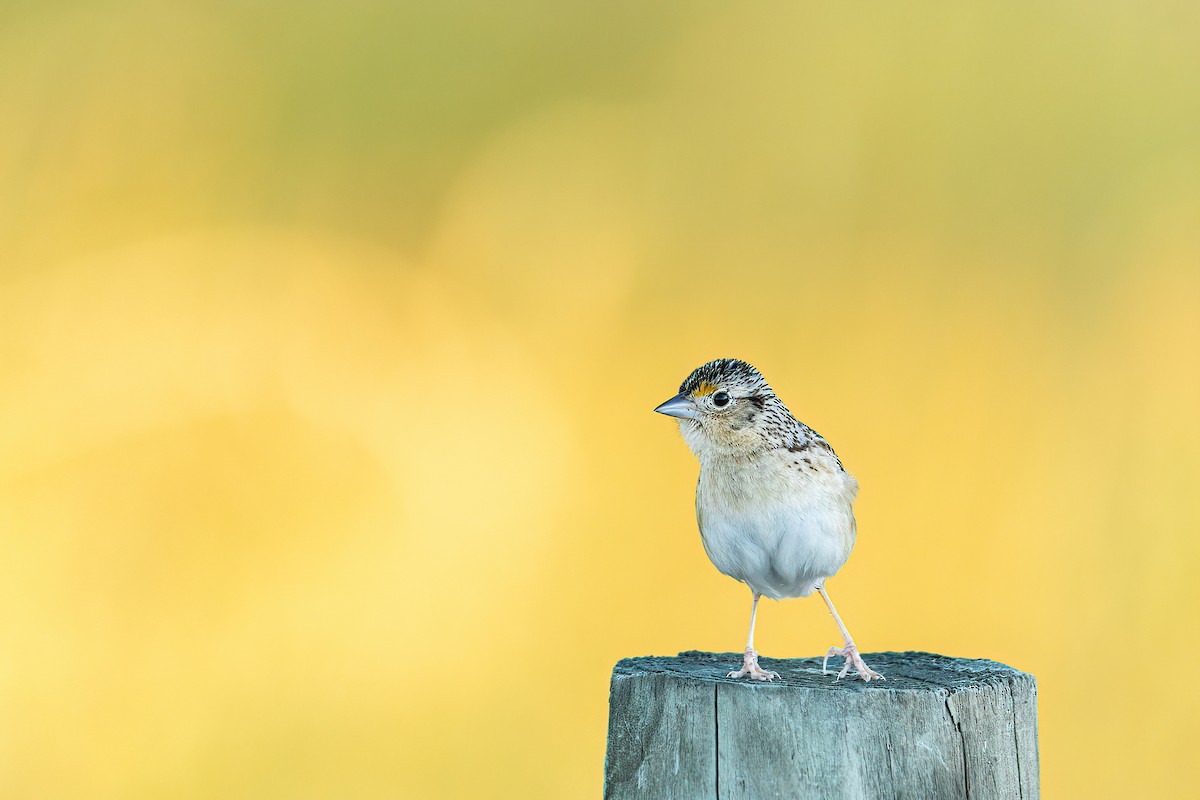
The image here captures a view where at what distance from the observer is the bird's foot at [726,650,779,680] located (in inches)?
109

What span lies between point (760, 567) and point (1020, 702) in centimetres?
74

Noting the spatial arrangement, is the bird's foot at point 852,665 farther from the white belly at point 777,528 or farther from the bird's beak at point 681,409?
the bird's beak at point 681,409

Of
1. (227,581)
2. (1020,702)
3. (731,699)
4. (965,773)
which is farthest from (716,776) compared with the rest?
(227,581)

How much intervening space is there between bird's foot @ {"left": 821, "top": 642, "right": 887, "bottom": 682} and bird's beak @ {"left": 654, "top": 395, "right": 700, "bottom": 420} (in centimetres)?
74

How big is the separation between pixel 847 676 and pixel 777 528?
43cm

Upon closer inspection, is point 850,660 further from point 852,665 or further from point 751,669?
point 751,669

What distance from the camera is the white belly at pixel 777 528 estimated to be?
10.2 ft

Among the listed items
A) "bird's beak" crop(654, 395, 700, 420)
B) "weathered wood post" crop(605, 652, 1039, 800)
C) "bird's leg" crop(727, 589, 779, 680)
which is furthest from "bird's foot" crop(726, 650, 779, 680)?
"bird's beak" crop(654, 395, 700, 420)

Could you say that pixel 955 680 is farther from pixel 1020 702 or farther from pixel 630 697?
pixel 630 697

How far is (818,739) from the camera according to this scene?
8.09ft

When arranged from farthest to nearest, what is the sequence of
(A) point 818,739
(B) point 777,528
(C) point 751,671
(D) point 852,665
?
(B) point 777,528 → (D) point 852,665 → (C) point 751,671 → (A) point 818,739

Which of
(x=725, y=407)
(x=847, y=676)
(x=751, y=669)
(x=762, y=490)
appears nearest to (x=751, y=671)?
(x=751, y=669)

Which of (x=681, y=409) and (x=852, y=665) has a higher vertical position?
(x=681, y=409)

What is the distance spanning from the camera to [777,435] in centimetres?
330
